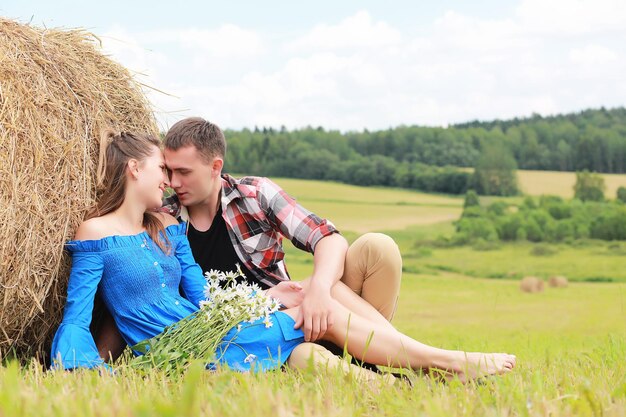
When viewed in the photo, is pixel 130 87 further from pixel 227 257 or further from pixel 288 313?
pixel 288 313

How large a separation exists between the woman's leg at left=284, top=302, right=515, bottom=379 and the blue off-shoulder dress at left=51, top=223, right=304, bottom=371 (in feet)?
0.79

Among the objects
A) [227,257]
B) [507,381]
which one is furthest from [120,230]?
[507,381]

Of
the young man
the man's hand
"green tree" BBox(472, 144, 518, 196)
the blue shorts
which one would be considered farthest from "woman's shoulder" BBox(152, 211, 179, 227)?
"green tree" BBox(472, 144, 518, 196)

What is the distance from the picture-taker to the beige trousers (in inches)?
163

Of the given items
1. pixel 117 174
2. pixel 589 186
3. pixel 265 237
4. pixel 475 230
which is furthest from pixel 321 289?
pixel 589 186

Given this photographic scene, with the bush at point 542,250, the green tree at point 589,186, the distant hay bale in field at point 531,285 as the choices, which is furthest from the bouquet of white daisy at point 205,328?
the green tree at point 589,186

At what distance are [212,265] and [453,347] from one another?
2.50 meters

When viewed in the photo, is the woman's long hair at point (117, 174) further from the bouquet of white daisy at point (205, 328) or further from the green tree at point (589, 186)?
the green tree at point (589, 186)

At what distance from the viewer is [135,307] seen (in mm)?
3928

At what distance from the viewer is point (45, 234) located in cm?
383

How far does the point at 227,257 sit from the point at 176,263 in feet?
1.65

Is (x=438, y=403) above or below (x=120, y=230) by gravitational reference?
below

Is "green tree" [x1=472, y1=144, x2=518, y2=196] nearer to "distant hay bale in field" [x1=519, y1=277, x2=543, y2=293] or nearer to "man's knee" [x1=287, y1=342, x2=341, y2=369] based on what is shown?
"distant hay bale in field" [x1=519, y1=277, x2=543, y2=293]

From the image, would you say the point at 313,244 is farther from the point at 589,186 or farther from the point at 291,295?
the point at 589,186
